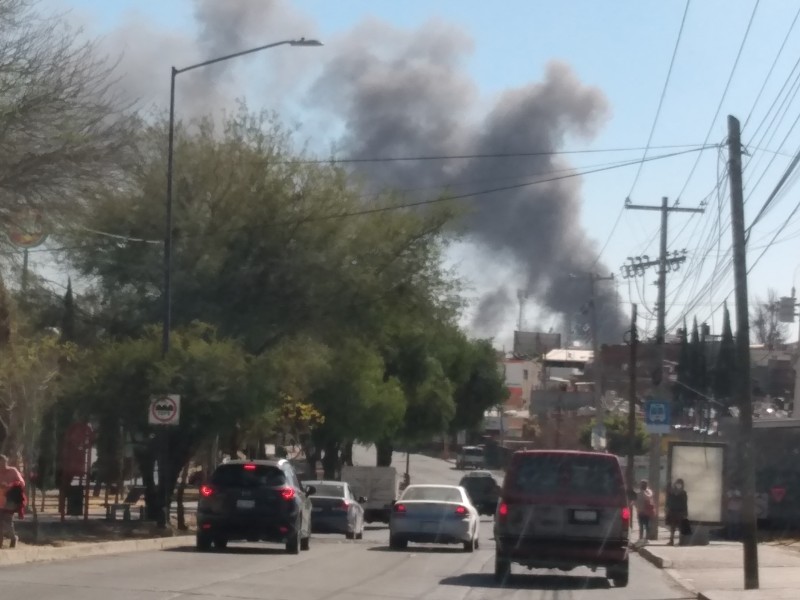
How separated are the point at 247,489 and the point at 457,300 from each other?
20659 mm

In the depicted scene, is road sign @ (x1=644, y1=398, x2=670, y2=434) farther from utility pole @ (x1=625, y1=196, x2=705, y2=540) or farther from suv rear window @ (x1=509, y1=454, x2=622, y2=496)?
suv rear window @ (x1=509, y1=454, x2=622, y2=496)

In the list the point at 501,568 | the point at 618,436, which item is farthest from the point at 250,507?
the point at 618,436

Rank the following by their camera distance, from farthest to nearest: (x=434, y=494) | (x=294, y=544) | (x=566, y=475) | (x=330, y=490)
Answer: (x=330, y=490) → (x=434, y=494) → (x=294, y=544) → (x=566, y=475)

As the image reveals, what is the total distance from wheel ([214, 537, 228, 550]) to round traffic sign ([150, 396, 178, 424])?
3.34 meters

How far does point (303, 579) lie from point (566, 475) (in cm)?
428

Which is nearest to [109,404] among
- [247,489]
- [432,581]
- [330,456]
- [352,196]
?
[247,489]

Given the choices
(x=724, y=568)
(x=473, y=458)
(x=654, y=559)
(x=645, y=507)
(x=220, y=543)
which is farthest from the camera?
(x=473, y=458)

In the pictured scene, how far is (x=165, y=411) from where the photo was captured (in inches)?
1133

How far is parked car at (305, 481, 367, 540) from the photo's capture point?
114 ft

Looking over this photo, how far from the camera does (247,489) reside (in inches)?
987

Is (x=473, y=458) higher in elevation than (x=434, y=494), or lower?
higher

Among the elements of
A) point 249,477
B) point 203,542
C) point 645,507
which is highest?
point 249,477

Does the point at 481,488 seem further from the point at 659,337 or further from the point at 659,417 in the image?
the point at 659,417

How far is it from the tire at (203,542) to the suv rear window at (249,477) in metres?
0.96
